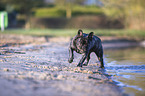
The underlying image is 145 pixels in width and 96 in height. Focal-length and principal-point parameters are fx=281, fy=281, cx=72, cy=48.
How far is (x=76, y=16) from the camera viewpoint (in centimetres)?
4228

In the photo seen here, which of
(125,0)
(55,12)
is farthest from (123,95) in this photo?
(55,12)

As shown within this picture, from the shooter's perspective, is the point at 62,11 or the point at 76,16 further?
the point at 62,11

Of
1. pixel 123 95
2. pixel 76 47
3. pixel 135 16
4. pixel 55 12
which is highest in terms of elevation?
pixel 55 12

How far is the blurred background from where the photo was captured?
3124 cm

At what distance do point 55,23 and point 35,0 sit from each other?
4798 mm

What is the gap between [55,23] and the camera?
4212 cm

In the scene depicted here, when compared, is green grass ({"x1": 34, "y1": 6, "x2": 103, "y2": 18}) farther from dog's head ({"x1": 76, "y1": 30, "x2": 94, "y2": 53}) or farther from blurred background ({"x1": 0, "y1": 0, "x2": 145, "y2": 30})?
dog's head ({"x1": 76, "y1": 30, "x2": 94, "y2": 53})

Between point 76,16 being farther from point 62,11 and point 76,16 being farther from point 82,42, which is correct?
point 82,42

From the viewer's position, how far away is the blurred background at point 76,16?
102 feet

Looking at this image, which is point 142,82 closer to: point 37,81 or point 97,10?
point 37,81

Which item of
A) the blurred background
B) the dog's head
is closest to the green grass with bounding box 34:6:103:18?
the blurred background

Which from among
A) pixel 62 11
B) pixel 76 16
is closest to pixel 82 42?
pixel 76 16

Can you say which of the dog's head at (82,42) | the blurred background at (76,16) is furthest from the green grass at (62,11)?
the dog's head at (82,42)

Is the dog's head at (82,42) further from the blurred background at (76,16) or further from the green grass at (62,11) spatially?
the green grass at (62,11)
